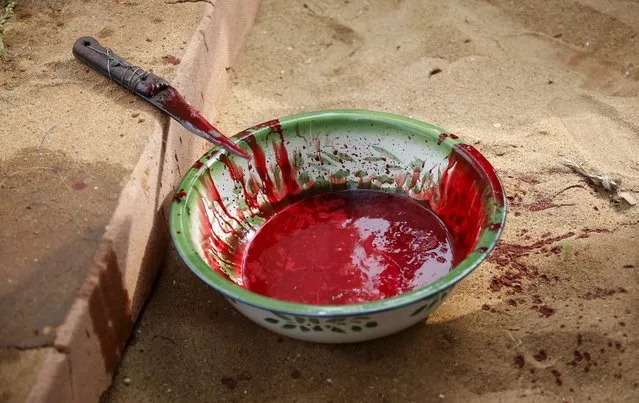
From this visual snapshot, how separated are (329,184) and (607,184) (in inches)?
31.8

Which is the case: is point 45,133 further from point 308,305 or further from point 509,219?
point 509,219

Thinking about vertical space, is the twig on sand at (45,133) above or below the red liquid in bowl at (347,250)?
above

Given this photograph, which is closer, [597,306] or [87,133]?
[597,306]

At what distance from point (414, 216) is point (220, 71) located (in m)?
0.99

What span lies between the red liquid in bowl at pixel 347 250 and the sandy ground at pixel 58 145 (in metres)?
0.43

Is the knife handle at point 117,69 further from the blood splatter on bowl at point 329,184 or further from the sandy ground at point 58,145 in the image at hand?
the blood splatter on bowl at point 329,184

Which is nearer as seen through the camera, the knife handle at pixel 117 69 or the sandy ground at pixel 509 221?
the sandy ground at pixel 509 221

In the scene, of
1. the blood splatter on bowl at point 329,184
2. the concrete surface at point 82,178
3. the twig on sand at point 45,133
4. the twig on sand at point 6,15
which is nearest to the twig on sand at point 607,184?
the blood splatter on bowl at point 329,184

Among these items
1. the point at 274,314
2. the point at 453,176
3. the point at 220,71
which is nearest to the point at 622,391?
the point at 453,176

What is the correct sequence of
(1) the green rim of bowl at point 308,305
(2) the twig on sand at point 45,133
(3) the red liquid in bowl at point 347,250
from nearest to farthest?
(1) the green rim of bowl at point 308,305 < (3) the red liquid in bowl at point 347,250 < (2) the twig on sand at point 45,133

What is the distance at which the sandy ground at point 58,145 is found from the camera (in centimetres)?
160

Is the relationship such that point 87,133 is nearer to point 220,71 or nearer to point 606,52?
point 220,71

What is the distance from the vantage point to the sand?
1.77 m

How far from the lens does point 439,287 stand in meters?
1.57
